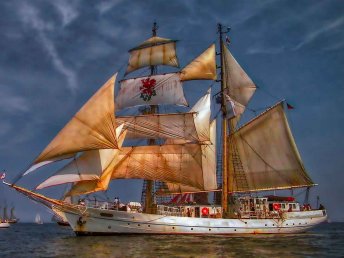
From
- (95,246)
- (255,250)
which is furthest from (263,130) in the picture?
(95,246)

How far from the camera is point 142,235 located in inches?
1540

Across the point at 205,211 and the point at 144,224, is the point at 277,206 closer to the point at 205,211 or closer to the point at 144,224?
the point at 205,211

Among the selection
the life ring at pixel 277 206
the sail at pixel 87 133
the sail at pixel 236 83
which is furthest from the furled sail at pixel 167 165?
the sail at pixel 87 133

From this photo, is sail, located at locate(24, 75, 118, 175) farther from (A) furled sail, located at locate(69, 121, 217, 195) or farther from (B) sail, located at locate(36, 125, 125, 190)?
(A) furled sail, located at locate(69, 121, 217, 195)

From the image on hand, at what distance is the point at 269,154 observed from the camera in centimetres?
4816

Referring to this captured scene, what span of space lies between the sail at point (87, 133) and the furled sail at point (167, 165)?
7.64 m

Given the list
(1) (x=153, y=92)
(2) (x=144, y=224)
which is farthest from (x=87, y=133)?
(1) (x=153, y=92)

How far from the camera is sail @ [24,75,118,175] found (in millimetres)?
36916

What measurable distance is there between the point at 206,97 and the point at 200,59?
176 inches

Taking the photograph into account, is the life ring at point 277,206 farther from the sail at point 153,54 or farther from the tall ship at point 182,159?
the sail at point 153,54

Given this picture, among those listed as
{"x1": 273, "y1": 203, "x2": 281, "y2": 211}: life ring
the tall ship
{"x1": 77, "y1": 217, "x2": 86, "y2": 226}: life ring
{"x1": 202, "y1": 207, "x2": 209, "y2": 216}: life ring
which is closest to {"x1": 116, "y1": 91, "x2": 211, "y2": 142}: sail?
the tall ship

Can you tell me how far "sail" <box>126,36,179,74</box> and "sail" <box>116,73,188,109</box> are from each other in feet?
5.83

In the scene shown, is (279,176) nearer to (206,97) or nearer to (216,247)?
(206,97)

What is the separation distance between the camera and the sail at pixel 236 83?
50.2m
